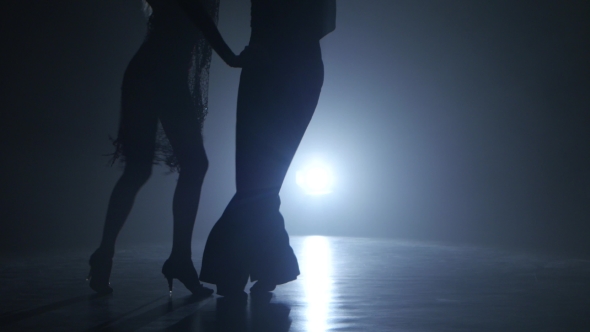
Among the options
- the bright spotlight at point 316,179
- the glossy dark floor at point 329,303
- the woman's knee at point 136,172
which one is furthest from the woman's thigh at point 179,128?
the bright spotlight at point 316,179

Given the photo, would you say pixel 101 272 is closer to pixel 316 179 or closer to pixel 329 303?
pixel 329 303

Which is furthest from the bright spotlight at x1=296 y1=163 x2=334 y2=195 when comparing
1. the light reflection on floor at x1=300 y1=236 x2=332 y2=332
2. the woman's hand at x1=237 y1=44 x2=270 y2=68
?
the woman's hand at x1=237 y1=44 x2=270 y2=68

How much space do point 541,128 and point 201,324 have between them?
18.0 feet

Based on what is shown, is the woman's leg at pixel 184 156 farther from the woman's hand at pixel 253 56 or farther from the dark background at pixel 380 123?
the dark background at pixel 380 123

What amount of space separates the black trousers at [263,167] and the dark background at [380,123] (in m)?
2.97

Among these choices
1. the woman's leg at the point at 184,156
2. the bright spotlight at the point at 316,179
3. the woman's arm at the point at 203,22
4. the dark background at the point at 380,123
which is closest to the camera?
the woman's arm at the point at 203,22

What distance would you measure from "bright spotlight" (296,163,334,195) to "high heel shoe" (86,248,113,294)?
5.10 metres

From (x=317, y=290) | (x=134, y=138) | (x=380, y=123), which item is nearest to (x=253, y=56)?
(x=134, y=138)

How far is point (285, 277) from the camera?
4.29ft

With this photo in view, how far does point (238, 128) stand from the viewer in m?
1.33

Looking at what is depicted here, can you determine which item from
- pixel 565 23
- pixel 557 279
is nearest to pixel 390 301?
pixel 557 279

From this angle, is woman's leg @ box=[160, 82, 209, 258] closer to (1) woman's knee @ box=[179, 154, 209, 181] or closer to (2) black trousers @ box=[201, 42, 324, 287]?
(1) woman's knee @ box=[179, 154, 209, 181]

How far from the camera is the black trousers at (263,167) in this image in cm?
128

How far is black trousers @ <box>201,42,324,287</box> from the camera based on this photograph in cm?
128
